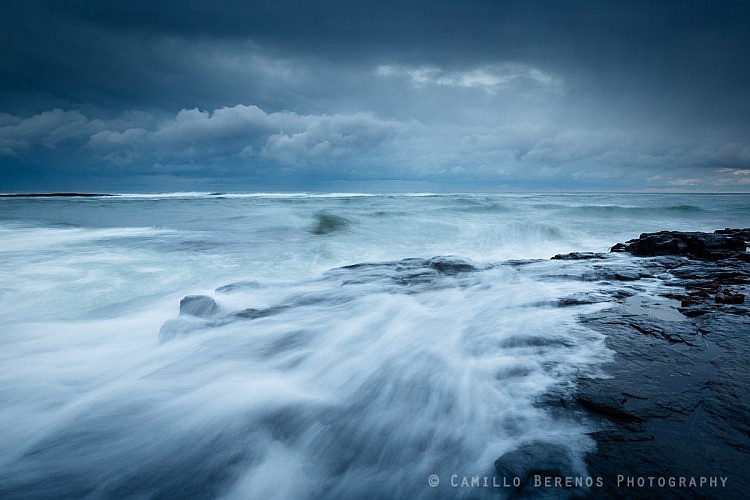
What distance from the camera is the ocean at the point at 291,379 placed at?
2.14 metres

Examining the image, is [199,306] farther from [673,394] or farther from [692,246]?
[692,246]

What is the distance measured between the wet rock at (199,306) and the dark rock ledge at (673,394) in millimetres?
3927

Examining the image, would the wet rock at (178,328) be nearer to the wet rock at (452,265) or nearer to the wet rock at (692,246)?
the wet rock at (452,265)

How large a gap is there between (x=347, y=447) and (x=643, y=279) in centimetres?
499

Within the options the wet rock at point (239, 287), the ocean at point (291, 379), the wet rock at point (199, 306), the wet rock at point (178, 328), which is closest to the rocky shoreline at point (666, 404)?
the ocean at point (291, 379)

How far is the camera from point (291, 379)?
3.20 m

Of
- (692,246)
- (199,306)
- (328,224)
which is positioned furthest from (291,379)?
(328,224)

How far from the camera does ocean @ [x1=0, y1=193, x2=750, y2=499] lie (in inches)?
84.1

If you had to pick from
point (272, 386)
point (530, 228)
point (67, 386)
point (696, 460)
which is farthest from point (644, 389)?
point (530, 228)

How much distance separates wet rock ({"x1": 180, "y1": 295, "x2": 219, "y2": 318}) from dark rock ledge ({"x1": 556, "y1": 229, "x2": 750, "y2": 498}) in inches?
155

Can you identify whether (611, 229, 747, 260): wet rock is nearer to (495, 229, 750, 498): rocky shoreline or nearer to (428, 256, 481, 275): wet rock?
(495, 229, 750, 498): rocky shoreline

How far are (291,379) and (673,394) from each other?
2690 millimetres

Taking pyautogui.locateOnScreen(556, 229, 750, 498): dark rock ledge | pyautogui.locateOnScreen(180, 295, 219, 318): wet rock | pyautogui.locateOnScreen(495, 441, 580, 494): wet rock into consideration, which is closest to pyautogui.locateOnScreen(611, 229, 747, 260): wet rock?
pyautogui.locateOnScreen(556, 229, 750, 498): dark rock ledge

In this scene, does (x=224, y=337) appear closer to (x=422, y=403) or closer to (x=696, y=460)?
(x=422, y=403)
